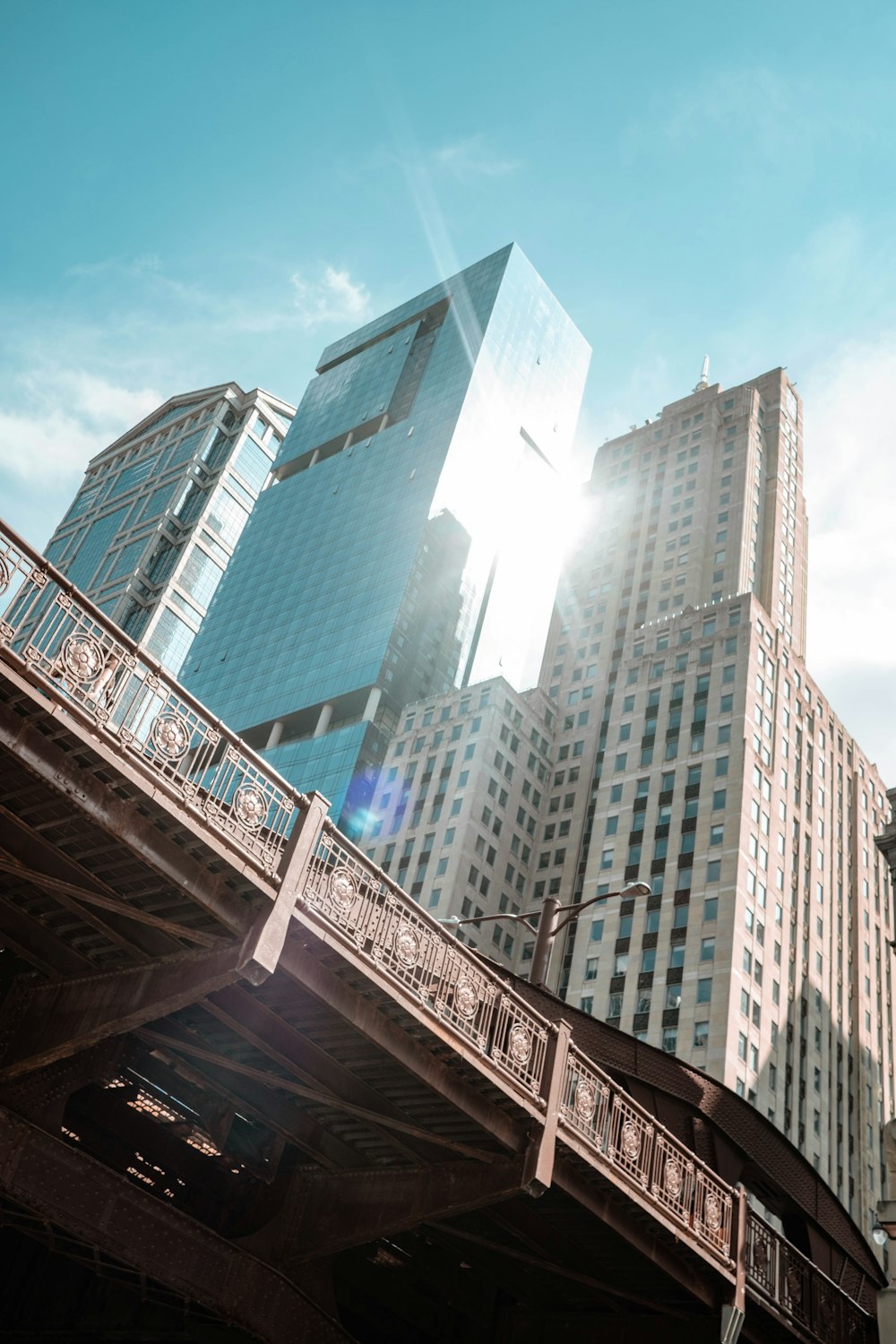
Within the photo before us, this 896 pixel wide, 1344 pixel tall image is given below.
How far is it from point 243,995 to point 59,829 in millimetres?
3593

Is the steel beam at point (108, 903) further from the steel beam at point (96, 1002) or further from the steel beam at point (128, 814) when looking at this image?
the steel beam at point (128, 814)

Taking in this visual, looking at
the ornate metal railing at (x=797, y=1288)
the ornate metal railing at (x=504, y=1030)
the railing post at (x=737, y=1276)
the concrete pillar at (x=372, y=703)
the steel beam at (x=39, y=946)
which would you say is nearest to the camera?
the ornate metal railing at (x=504, y=1030)

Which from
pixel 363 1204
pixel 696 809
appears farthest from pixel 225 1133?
pixel 696 809

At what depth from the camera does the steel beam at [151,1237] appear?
14562 mm

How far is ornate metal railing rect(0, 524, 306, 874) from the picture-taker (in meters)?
12.8

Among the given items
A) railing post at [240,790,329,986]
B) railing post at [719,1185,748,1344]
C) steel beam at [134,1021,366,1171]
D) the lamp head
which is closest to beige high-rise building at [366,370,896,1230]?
the lamp head

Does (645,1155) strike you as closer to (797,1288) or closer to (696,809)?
(797,1288)

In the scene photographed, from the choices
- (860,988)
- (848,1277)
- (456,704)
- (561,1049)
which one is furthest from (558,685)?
(561,1049)

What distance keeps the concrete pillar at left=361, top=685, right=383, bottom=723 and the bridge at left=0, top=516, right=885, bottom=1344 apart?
4415 inches

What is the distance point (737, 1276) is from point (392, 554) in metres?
136

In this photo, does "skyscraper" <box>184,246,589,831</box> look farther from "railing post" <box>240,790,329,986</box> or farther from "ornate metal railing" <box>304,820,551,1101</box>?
"railing post" <box>240,790,329,986</box>

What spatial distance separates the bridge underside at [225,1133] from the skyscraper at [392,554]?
324 ft

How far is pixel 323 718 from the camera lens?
13912cm

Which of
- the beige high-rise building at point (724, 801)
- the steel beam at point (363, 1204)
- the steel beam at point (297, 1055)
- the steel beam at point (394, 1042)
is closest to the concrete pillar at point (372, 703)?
the beige high-rise building at point (724, 801)
